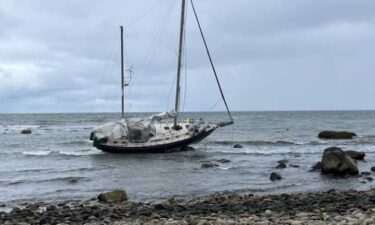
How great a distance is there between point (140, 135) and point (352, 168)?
63.4 feet

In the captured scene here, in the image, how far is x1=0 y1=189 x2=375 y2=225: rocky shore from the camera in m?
13.9

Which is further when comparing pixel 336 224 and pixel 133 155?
pixel 133 155

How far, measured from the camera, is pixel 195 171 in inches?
1228

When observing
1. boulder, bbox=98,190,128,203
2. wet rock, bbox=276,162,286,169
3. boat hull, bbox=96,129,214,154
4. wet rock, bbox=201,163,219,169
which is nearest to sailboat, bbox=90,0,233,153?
boat hull, bbox=96,129,214,154

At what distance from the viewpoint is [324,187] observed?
23875mm

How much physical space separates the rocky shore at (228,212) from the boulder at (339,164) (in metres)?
6.99

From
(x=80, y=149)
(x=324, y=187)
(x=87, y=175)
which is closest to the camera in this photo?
(x=324, y=187)

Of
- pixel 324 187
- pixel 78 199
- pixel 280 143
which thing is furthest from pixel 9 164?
pixel 280 143

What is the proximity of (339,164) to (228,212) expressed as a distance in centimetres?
1240

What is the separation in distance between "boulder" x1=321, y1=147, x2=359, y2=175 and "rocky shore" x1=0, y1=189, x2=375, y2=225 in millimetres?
6995

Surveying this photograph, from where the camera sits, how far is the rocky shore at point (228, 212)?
45.7ft

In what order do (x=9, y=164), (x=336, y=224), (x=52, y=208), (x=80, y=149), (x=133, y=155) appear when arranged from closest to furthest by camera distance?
(x=336, y=224) → (x=52, y=208) → (x=9, y=164) → (x=133, y=155) → (x=80, y=149)

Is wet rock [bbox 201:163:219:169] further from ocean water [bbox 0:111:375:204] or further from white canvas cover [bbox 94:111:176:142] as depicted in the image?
white canvas cover [bbox 94:111:176:142]

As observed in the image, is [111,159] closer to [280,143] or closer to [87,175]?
[87,175]
